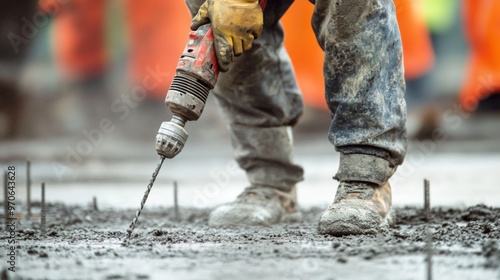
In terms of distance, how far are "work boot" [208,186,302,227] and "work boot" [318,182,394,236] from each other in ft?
1.34

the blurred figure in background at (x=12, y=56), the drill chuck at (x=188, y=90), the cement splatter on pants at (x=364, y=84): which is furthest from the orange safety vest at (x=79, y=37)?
the drill chuck at (x=188, y=90)

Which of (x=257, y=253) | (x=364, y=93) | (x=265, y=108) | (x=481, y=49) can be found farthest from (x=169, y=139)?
(x=481, y=49)

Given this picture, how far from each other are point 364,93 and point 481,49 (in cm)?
577

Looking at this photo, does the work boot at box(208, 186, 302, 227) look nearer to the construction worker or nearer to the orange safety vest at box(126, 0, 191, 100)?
the construction worker

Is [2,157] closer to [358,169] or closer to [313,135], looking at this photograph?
[313,135]

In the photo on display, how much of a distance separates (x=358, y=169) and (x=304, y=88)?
5.46 m

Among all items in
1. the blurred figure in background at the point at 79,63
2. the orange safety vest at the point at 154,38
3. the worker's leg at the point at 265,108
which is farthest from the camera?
the orange safety vest at the point at 154,38

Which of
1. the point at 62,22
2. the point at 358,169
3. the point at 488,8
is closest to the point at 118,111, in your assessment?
the point at 62,22

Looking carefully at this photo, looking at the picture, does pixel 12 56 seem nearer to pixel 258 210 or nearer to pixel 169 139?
pixel 258 210

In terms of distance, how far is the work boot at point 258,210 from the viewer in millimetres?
2770

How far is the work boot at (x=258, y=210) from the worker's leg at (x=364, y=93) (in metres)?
0.40

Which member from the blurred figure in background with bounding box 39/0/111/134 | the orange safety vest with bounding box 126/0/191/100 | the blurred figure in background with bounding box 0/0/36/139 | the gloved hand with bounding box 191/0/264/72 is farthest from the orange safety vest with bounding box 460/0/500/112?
the gloved hand with bounding box 191/0/264/72

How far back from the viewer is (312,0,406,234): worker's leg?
2.46 metres

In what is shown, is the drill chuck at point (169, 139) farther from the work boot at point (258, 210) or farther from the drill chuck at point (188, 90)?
the work boot at point (258, 210)
